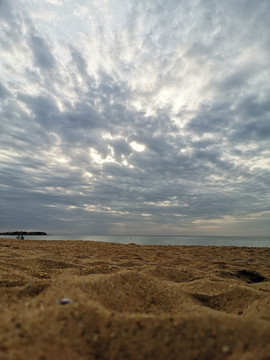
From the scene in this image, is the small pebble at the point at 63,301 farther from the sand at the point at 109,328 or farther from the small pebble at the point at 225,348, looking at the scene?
the small pebble at the point at 225,348

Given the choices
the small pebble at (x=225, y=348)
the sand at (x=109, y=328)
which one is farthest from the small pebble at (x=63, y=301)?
the small pebble at (x=225, y=348)

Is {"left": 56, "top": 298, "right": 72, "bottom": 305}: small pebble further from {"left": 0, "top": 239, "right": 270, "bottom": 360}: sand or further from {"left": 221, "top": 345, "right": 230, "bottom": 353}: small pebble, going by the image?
{"left": 221, "top": 345, "right": 230, "bottom": 353}: small pebble

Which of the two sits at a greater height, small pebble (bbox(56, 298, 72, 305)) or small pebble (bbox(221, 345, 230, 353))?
small pebble (bbox(56, 298, 72, 305))

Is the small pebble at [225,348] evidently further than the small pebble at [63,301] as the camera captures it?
No

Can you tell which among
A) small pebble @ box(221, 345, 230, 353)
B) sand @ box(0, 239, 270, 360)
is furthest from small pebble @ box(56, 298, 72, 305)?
small pebble @ box(221, 345, 230, 353)

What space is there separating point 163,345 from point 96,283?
92 cm

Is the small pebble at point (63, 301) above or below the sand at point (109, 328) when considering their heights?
above

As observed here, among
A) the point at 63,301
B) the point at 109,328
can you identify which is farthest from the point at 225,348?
the point at 63,301

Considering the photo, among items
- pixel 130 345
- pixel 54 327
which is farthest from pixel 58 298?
pixel 130 345

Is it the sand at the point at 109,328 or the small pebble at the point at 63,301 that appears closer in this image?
the sand at the point at 109,328

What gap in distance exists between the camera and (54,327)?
1.31 m

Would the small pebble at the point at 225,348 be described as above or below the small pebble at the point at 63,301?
below

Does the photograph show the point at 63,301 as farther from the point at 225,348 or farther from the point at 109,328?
the point at 225,348

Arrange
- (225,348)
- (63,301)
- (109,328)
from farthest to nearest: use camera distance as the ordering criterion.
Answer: (63,301) → (109,328) → (225,348)
